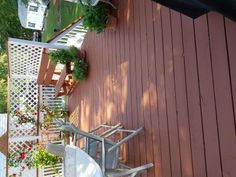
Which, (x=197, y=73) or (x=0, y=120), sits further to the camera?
(x=0, y=120)

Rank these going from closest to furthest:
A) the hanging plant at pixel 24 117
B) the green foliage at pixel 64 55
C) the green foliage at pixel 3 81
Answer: the green foliage at pixel 64 55 < the hanging plant at pixel 24 117 < the green foliage at pixel 3 81

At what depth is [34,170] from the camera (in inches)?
254

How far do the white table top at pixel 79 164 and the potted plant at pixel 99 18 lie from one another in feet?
5.13

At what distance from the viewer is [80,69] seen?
15.3 feet

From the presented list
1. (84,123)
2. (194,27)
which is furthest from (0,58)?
(194,27)

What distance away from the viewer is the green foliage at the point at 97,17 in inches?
134

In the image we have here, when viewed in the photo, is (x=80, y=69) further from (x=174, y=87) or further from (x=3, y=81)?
(x=3, y=81)

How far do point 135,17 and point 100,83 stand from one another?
4.50 feet

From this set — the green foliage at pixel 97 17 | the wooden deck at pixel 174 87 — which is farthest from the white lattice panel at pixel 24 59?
the wooden deck at pixel 174 87

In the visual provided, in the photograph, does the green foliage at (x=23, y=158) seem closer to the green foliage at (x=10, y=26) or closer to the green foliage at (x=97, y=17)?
the green foliage at (x=97, y=17)

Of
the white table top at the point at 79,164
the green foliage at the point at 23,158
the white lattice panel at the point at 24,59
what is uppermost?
the white lattice panel at the point at 24,59

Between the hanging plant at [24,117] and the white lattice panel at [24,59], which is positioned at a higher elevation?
the white lattice panel at [24,59]

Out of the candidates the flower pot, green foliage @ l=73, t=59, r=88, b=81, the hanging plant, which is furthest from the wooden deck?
the hanging plant

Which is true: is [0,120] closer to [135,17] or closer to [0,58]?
[135,17]
